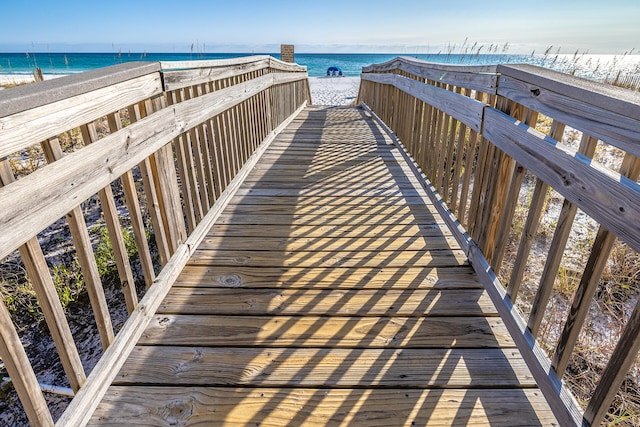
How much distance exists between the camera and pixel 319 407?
1.50 metres

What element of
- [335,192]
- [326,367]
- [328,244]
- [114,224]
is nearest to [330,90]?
[335,192]

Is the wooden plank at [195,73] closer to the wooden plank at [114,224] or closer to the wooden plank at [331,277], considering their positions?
the wooden plank at [114,224]

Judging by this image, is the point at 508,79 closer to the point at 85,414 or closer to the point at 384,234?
the point at 384,234

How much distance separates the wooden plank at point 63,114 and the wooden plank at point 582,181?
5.16 ft

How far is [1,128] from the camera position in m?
0.93

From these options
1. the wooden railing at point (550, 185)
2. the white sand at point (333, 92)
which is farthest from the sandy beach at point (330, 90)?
the wooden railing at point (550, 185)

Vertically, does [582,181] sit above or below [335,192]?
above

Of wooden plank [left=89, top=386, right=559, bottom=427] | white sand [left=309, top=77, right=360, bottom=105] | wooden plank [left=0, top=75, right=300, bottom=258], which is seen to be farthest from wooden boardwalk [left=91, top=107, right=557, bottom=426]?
white sand [left=309, top=77, right=360, bottom=105]

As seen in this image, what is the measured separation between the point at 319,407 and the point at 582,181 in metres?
1.21

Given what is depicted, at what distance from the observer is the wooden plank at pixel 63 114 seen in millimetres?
970

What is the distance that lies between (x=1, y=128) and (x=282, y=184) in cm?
294

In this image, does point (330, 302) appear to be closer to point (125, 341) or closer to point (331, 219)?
point (125, 341)

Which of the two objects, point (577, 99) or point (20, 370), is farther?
point (577, 99)

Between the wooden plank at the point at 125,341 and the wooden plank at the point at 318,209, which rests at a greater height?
the wooden plank at the point at 125,341
